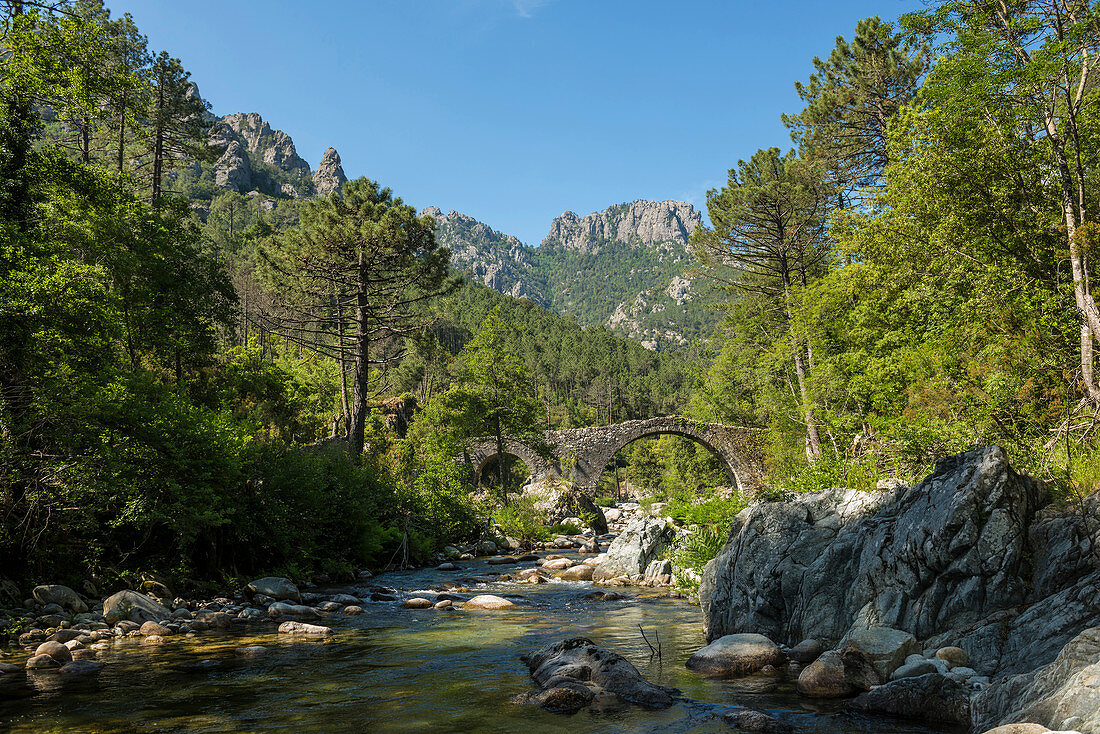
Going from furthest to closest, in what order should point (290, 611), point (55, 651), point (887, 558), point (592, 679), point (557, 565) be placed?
point (557, 565) < point (290, 611) < point (55, 651) < point (887, 558) < point (592, 679)

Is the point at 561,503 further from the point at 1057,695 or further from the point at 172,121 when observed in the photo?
the point at 1057,695

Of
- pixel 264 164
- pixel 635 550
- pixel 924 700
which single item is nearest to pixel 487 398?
pixel 635 550

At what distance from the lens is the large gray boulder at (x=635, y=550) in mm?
13773

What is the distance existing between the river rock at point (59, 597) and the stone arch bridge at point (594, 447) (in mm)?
26958

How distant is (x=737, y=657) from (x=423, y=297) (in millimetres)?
16111

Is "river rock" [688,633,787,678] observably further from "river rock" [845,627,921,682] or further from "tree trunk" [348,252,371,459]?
"tree trunk" [348,252,371,459]

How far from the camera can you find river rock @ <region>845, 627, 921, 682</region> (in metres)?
5.34

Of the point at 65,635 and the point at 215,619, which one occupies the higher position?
the point at 65,635

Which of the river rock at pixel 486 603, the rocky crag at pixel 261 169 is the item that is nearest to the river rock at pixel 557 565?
the river rock at pixel 486 603

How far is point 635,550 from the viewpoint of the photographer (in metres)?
14.0

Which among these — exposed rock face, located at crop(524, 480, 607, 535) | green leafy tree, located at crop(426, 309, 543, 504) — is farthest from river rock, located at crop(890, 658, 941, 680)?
green leafy tree, located at crop(426, 309, 543, 504)

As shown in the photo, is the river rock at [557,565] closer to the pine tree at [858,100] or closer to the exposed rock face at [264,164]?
the pine tree at [858,100]

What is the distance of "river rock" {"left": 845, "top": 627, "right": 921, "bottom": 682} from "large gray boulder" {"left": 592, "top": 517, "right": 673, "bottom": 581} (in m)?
8.22

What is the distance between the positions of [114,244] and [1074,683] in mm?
17492
